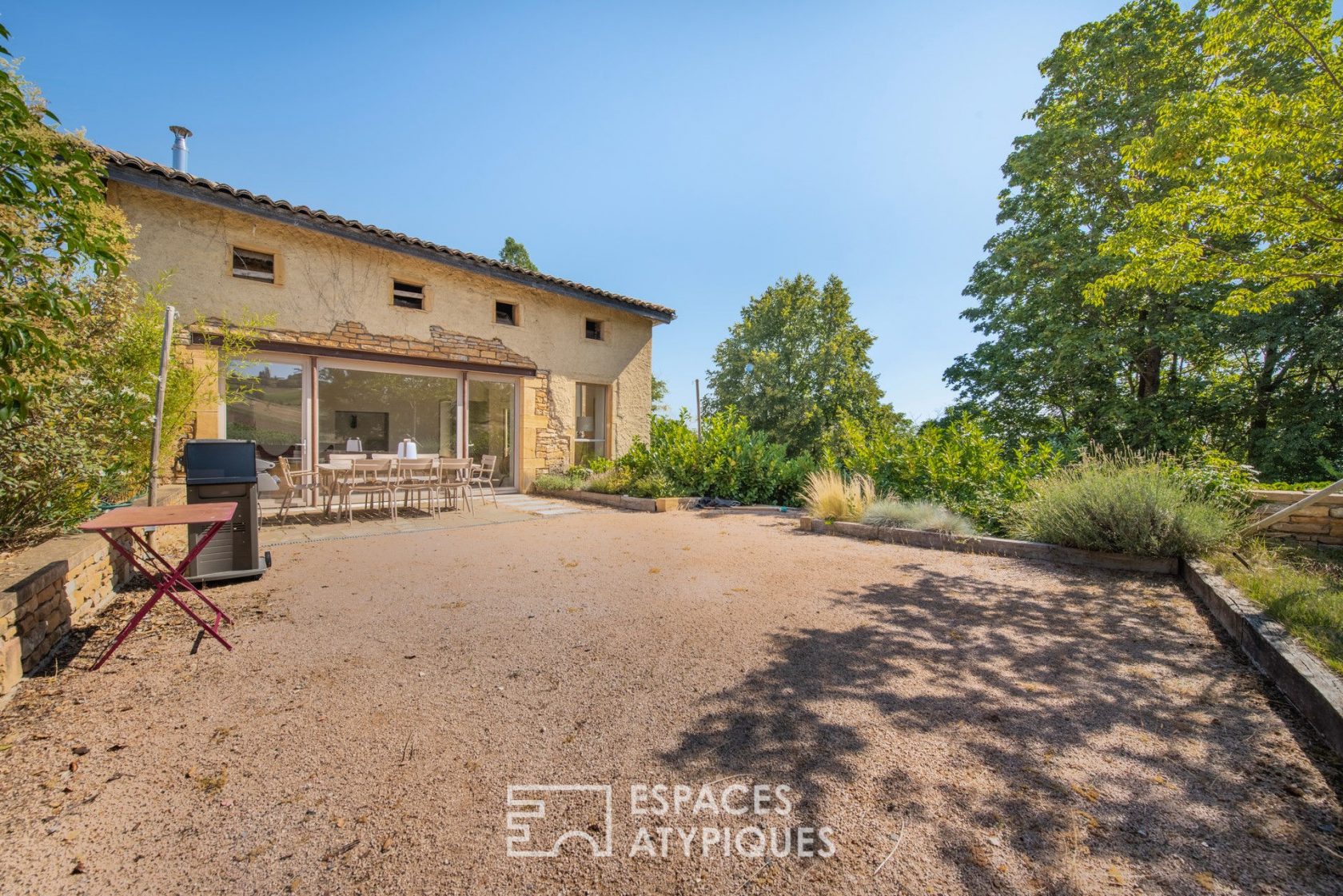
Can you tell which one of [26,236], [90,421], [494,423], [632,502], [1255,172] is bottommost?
[632,502]

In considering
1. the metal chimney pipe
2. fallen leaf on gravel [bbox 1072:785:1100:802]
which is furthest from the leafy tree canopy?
the metal chimney pipe

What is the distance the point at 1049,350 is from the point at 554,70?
11228mm

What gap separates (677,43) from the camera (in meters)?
6.20

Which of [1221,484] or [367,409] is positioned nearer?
[1221,484]

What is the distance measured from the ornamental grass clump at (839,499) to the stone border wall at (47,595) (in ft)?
20.5

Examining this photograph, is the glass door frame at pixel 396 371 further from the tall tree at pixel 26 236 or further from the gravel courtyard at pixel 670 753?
the tall tree at pixel 26 236

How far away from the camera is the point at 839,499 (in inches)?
249

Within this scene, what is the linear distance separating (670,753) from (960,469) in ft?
18.6

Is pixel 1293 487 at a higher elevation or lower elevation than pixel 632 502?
higher

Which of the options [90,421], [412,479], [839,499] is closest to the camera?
[90,421]

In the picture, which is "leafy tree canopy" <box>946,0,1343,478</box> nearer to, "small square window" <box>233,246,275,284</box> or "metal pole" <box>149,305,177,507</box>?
"metal pole" <box>149,305,177,507</box>

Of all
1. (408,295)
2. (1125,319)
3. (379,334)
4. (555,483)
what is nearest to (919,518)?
(555,483)

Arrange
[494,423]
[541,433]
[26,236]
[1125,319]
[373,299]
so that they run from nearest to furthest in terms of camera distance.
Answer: [26,236] → [373,299] → [494,423] → [541,433] → [1125,319]

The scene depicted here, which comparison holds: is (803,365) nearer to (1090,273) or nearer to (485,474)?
(1090,273)
